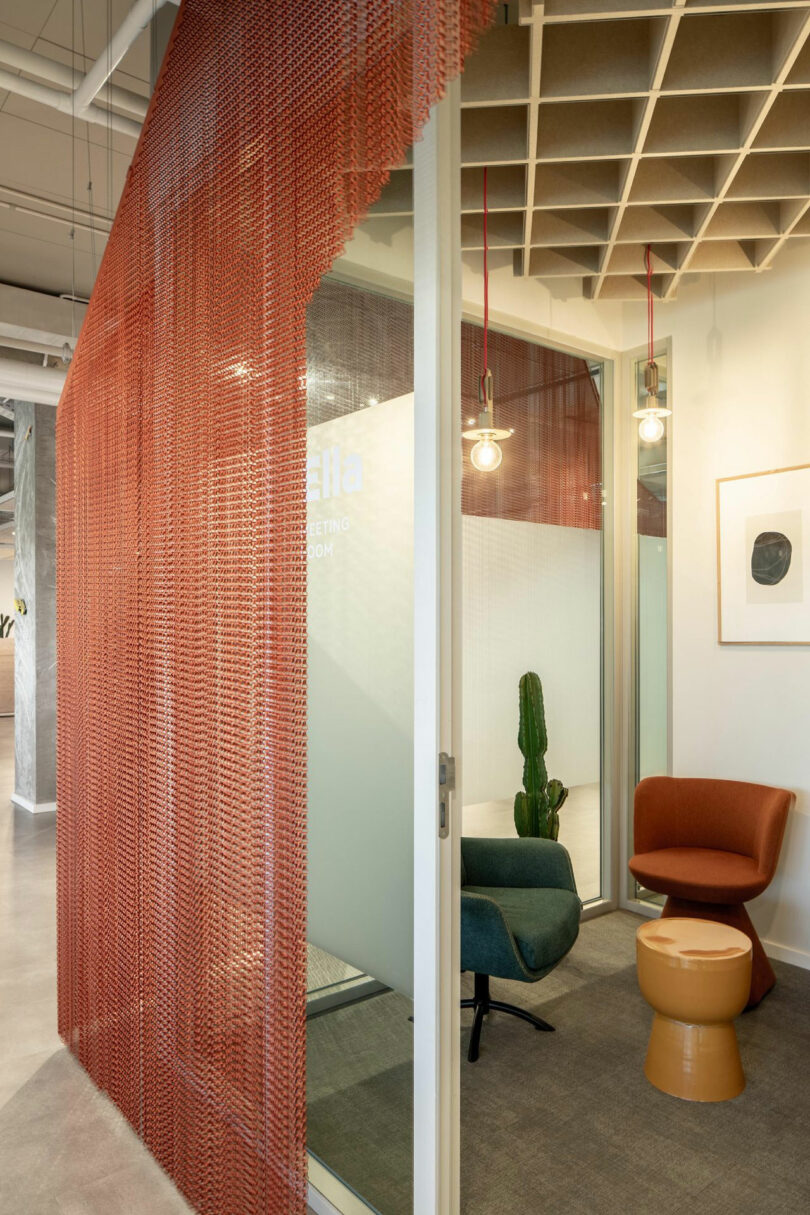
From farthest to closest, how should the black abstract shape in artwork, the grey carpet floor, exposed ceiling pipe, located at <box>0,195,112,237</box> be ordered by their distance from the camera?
exposed ceiling pipe, located at <box>0,195,112,237</box>, the black abstract shape in artwork, the grey carpet floor

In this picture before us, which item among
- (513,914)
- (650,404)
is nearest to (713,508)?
(650,404)

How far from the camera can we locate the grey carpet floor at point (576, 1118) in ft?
6.38

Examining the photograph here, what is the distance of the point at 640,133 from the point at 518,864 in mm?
2617

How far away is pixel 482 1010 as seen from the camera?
10.4 feet

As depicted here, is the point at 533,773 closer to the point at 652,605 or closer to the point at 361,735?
the point at 652,605

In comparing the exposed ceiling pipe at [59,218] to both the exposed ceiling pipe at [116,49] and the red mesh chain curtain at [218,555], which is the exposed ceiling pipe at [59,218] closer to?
the exposed ceiling pipe at [116,49]

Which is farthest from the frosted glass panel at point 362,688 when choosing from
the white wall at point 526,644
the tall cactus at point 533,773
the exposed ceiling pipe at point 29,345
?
the exposed ceiling pipe at point 29,345

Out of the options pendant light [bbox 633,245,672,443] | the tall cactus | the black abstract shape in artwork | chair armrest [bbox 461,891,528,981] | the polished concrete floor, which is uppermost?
pendant light [bbox 633,245,672,443]

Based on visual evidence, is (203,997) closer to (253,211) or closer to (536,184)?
(253,211)

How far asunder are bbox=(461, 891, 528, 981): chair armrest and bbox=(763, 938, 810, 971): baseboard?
5.63 feet

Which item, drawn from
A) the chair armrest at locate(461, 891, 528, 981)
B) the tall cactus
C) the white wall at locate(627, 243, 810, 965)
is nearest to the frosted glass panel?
the chair armrest at locate(461, 891, 528, 981)

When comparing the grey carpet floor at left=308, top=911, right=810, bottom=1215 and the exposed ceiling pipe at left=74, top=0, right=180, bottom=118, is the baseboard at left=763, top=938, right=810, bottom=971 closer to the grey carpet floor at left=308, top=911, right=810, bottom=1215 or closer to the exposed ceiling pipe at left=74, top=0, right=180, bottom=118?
the grey carpet floor at left=308, top=911, right=810, bottom=1215

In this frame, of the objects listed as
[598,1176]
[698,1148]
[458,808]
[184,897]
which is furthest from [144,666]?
[698,1148]

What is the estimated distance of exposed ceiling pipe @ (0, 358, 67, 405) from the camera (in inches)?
222
